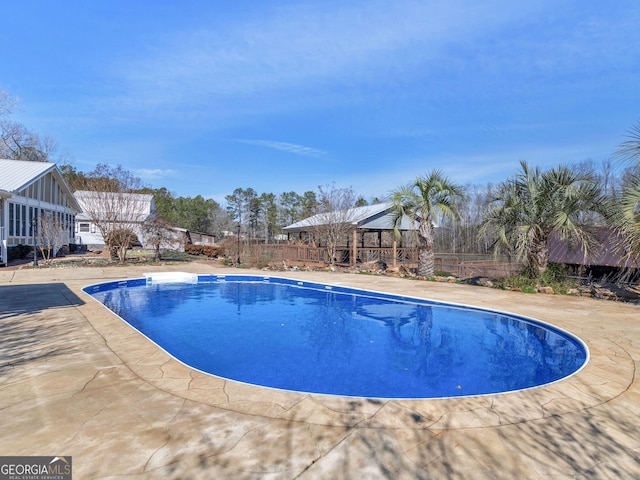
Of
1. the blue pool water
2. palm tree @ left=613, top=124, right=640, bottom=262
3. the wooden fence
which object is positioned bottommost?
the blue pool water

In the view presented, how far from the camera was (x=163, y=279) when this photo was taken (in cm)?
1498

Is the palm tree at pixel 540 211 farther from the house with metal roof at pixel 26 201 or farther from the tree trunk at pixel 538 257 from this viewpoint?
the house with metal roof at pixel 26 201

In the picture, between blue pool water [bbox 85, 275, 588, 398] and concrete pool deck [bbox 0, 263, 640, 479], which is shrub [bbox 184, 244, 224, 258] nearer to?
blue pool water [bbox 85, 275, 588, 398]

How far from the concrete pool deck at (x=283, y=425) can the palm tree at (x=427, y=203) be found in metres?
9.14

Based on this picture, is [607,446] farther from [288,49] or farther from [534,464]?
[288,49]

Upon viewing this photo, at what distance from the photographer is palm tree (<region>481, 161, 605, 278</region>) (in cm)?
991

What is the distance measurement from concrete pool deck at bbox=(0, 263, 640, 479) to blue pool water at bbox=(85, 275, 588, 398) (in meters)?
1.09

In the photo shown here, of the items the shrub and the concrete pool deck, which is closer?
the concrete pool deck

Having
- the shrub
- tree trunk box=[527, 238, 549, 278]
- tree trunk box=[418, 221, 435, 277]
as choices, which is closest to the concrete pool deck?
tree trunk box=[527, 238, 549, 278]

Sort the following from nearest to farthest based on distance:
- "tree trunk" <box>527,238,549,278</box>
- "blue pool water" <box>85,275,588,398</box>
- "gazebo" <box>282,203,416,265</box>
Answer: "blue pool water" <box>85,275,588,398</box>, "tree trunk" <box>527,238,549,278</box>, "gazebo" <box>282,203,416,265</box>

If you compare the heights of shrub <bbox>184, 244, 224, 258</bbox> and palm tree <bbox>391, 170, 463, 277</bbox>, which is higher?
palm tree <bbox>391, 170, 463, 277</bbox>

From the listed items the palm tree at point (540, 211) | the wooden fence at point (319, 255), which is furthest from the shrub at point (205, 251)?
the palm tree at point (540, 211)

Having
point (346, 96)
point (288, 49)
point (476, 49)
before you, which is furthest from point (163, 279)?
point (476, 49)

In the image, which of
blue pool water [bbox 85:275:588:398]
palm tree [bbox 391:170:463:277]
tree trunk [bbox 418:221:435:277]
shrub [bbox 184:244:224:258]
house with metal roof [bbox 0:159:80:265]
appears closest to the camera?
blue pool water [bbox 85:275:588:398]
